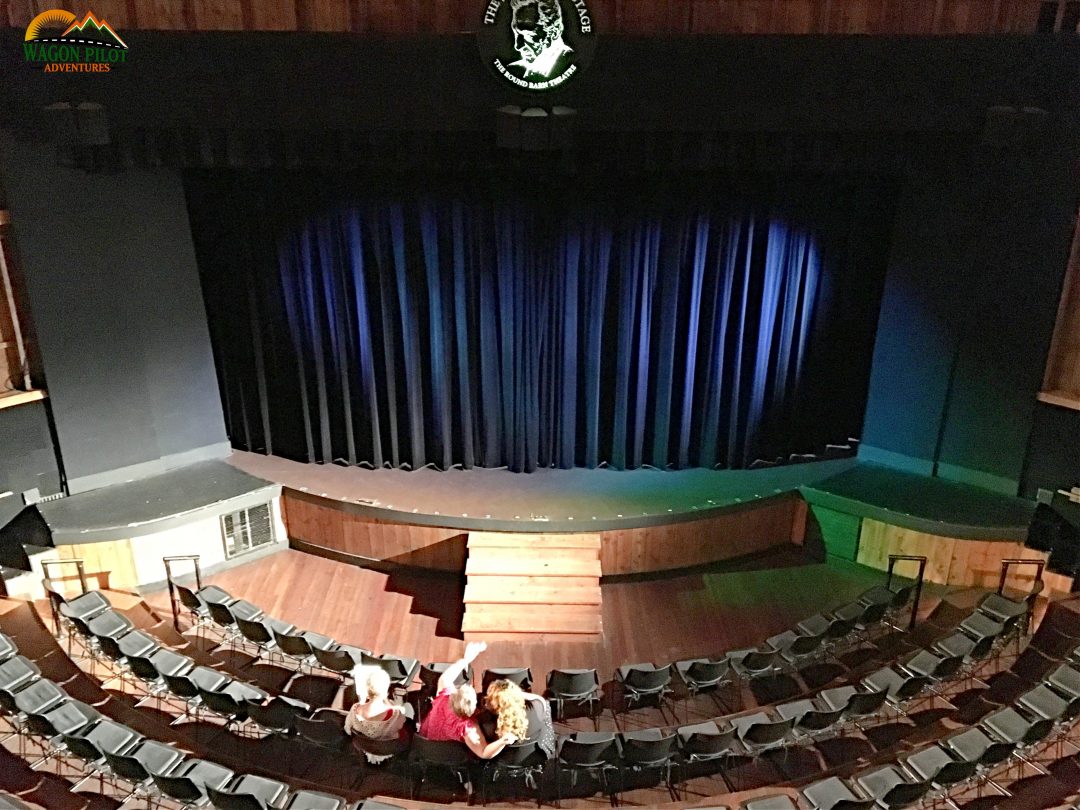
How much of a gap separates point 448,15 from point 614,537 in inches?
225

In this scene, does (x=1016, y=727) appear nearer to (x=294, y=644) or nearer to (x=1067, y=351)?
(x=1067, y=351)

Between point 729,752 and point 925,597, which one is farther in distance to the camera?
point 925,597

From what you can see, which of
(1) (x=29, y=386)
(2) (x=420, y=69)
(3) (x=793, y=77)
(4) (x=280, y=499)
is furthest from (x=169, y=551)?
(3) (x=793, y=77)

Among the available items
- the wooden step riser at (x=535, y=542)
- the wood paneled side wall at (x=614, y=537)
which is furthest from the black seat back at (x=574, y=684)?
the wood paneled side wall at (x=614, y=537)

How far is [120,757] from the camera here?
6.59 meters

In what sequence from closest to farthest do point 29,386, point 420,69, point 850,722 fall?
point 850,722 < point 420,69 < point 29,386

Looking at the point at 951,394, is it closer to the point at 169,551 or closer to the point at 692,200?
the point at 692,200

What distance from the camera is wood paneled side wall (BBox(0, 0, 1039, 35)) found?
8750 millimetres

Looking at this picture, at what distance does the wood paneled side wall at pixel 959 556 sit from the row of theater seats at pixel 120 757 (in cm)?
639

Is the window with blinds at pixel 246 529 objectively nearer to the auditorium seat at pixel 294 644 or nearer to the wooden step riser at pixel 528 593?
the auditorium seat at pixel 294 644

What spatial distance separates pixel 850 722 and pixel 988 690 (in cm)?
140

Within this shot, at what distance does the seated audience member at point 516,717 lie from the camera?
662 centimetres

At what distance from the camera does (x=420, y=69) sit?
8.78 meters

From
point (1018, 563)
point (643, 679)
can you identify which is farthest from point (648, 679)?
point (1018, 563)
